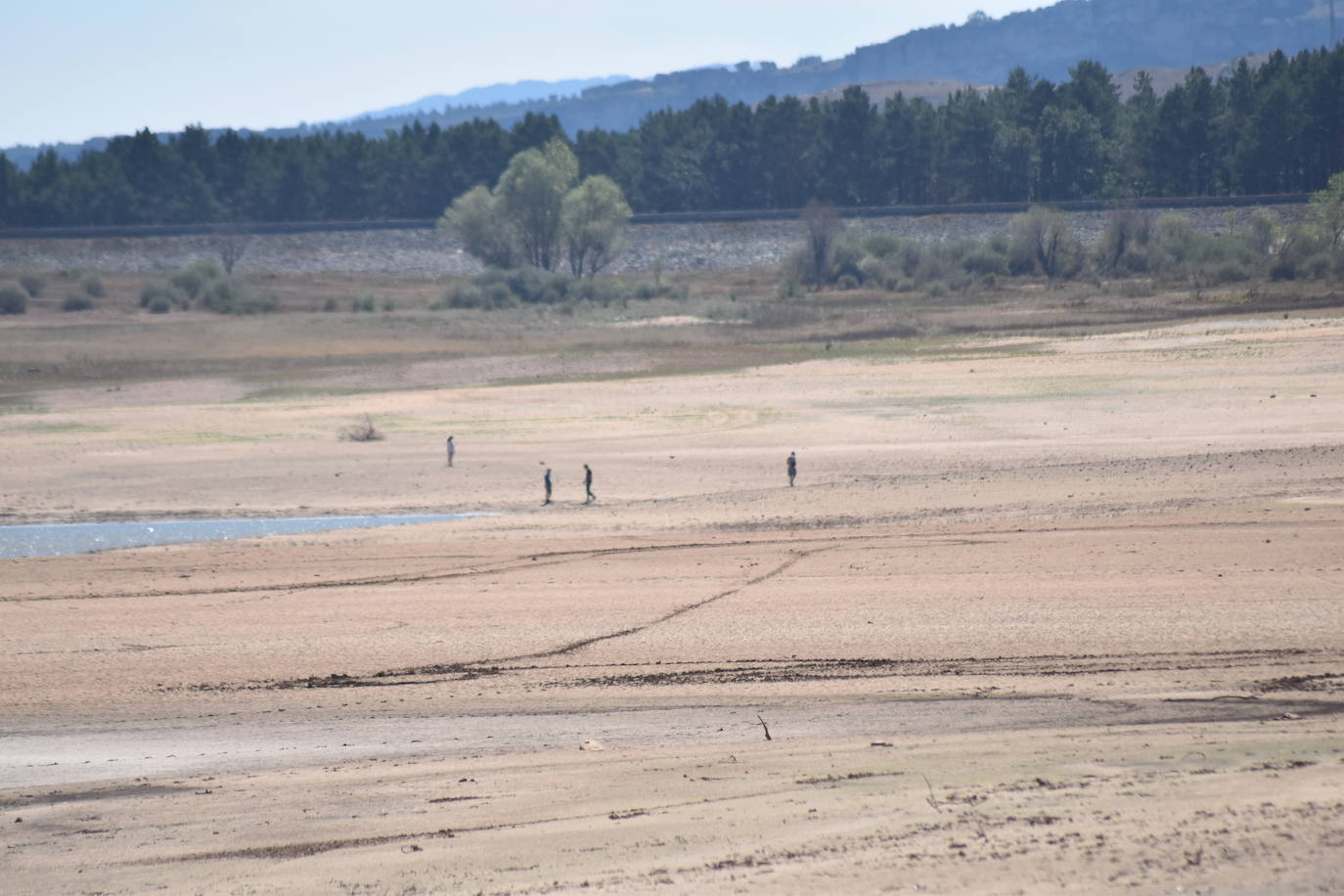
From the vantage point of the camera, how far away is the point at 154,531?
2506 cm

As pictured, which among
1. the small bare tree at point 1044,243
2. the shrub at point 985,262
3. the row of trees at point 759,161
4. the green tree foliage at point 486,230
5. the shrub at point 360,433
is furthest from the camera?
the row of trees at point 759,161

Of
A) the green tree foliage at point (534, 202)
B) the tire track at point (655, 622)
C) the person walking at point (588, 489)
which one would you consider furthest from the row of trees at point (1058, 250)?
the tire track at point (655, 622)

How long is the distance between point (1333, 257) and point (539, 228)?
156 ft

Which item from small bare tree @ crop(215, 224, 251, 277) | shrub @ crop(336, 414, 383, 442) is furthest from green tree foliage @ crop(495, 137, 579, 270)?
shrub @ crop(336, 414, 383, 442)

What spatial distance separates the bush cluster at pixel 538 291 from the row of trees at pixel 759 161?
29.3 m

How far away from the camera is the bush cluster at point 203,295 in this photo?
7062cm

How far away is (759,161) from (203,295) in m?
51.7

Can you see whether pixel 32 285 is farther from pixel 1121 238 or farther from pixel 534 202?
pixel 1121 238

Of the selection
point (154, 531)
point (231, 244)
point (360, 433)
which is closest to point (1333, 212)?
point (360, 433)

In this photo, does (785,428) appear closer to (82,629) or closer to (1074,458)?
(1074,458)

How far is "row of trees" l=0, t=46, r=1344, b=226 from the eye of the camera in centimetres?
9988

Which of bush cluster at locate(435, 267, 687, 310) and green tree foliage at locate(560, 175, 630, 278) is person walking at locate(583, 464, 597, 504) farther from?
green tree foliage at locate(560, 175, 630, 278)

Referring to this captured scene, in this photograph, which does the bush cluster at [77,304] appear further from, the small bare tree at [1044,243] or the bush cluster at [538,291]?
the small bare tree at [1044,243]

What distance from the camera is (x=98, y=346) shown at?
52.1 metres
